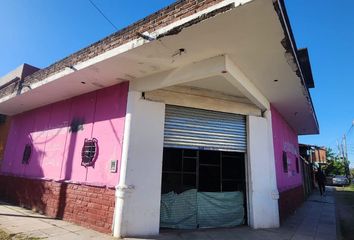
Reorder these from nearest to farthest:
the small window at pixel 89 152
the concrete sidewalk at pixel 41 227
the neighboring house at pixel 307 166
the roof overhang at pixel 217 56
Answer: the roof overhang at pixel 217 56
the concrete sidewalk at pixel 41 227
the small window at pixel 89 152
the neighboring house at pixel 307 166

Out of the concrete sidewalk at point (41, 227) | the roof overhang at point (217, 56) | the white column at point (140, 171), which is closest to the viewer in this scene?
the roof overhang at point (217, 56)

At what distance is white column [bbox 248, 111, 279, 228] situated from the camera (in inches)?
286

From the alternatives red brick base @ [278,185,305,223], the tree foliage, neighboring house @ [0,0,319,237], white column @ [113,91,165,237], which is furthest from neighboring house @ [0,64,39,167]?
the tree foliage

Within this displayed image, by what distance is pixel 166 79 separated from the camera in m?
6.22

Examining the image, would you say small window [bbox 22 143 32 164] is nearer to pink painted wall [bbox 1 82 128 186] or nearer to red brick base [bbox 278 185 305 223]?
pink painted wall [bbox 1 82 128 186]

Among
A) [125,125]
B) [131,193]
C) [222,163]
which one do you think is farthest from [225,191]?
[125,125]

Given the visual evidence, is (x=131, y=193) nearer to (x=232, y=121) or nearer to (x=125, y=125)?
(x=125, y=125)

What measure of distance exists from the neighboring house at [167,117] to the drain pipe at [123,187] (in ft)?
0.08

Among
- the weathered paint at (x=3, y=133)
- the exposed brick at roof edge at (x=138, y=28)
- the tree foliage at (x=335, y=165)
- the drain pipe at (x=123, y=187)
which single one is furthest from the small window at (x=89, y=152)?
the tree foliage at (x=335, y=165)

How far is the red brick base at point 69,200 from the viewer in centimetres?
628

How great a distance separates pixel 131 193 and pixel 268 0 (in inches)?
185

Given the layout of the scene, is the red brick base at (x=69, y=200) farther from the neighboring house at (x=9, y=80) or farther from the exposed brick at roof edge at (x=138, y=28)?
the exposed brick at roof edge at (x=138, y=28)

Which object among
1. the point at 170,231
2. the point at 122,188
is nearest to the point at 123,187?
the point at 122,188

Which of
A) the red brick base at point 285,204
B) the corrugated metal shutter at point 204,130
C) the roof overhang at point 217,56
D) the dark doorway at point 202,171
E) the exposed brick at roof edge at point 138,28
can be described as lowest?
the red brick base at point 285,204
